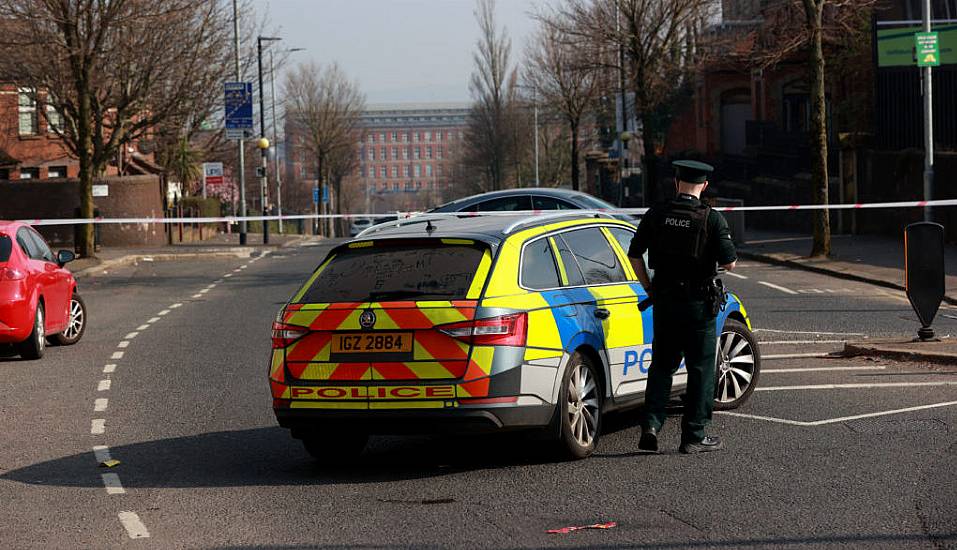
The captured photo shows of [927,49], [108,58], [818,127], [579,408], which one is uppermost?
[108,58]

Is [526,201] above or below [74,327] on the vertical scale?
above

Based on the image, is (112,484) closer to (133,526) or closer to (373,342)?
(133,526)

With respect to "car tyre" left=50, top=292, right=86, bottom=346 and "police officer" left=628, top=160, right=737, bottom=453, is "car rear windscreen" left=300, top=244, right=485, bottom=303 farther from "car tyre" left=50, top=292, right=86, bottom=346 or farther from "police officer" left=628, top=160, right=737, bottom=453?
"car tyre" left=50, top=292, right=86, bottom=346

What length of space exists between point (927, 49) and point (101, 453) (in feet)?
69.8

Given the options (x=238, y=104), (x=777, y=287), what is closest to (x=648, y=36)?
(x=238, y=104)

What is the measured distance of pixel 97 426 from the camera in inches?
423

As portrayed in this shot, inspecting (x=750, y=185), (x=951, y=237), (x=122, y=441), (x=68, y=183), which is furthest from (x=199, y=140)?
(x=122, y=441)

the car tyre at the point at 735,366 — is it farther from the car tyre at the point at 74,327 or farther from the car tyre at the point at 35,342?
the car tyre at the point at 74,327

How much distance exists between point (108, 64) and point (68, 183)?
9901 mm

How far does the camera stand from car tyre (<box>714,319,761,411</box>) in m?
10.4

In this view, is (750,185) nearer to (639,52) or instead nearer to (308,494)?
(639,52)

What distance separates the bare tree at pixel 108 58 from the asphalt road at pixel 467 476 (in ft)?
71.1

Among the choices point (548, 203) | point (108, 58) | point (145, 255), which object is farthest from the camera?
point (145, 255)

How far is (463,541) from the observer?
668cm
